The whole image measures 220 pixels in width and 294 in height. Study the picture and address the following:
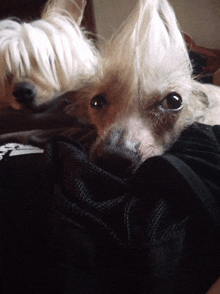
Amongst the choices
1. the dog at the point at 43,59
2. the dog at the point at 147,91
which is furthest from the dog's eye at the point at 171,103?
the dog at the point at 43,59

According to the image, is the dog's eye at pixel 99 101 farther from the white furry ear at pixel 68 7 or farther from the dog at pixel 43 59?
the white furry ear at pixel 68 7

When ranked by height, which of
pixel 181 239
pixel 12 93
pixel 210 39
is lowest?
pixel 12 93

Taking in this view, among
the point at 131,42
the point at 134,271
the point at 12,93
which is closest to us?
the point at 134,271

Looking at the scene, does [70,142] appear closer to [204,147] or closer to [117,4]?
[204,147]

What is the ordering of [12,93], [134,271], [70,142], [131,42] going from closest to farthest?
[134,271], [70,142], [131,42], [12,93]

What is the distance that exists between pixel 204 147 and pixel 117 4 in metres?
0.57

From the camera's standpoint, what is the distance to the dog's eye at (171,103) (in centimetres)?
66

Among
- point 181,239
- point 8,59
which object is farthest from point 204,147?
point 8,59

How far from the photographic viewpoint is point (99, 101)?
74 cm

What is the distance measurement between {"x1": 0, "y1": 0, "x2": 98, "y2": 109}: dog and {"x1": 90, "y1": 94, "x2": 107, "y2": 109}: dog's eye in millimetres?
281

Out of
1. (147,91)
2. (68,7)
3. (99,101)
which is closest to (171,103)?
(147,91)

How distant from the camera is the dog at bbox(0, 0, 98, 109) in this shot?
3.40 feet

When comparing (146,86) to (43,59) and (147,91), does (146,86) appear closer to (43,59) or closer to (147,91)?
(147,91)

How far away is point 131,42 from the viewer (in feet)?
2.18
